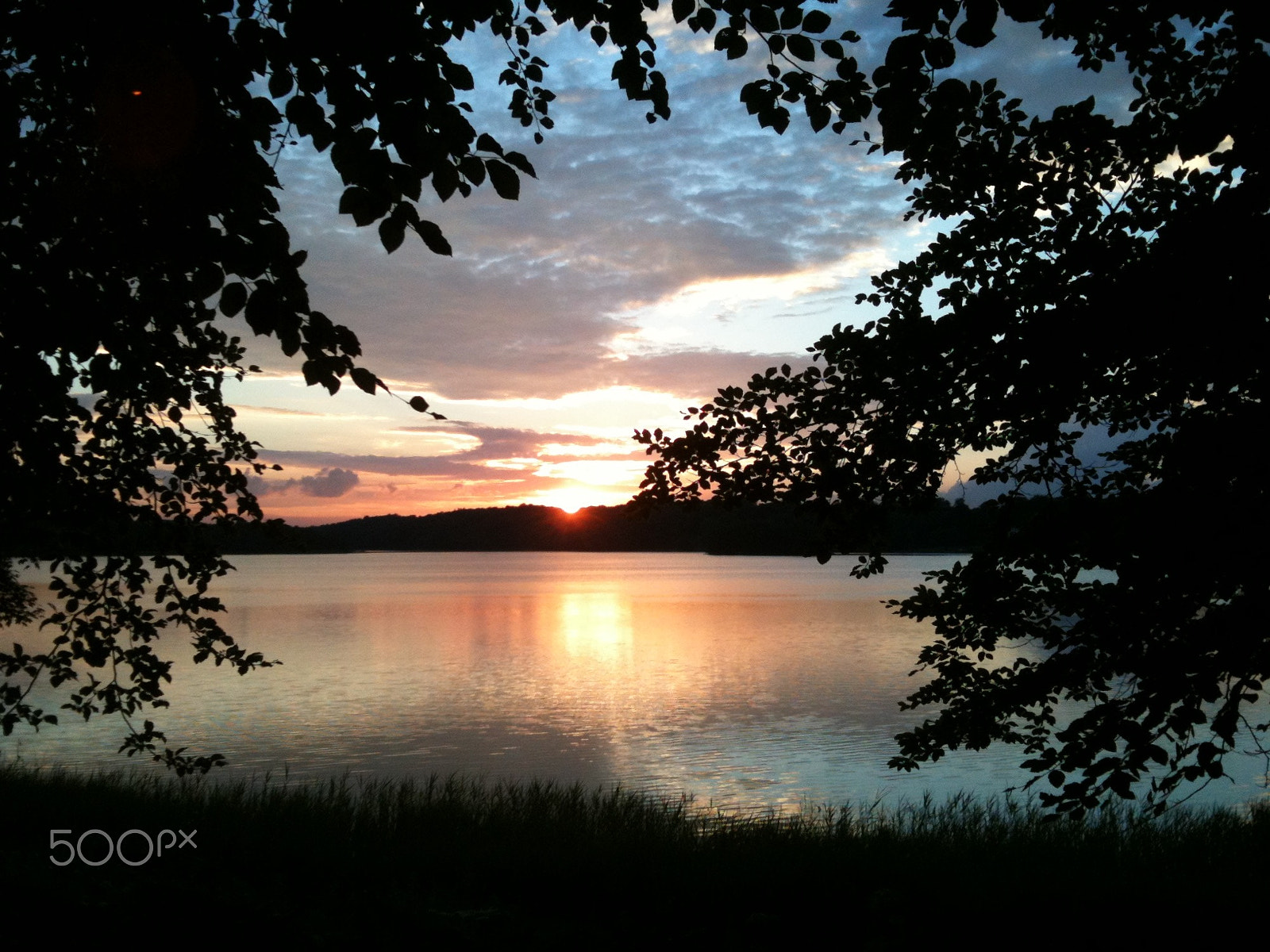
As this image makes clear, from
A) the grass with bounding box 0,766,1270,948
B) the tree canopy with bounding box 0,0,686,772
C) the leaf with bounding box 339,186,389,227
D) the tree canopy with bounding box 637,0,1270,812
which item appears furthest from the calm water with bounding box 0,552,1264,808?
the leaf with bounding box 339,186,389,227

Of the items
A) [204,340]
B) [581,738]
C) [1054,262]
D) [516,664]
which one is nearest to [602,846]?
[204,340]

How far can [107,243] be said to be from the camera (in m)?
4.83

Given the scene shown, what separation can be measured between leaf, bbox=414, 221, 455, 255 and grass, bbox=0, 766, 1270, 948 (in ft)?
15.6

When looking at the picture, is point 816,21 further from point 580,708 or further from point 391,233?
point 580,708

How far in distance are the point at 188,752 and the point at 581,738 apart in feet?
26.9

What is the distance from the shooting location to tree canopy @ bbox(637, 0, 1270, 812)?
4.95 m

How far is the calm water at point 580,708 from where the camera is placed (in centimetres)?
1825

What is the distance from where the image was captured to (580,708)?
85.2 ft

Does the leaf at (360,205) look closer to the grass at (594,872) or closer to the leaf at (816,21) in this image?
the leaf at (816,21)

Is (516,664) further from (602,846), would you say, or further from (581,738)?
(602,846)

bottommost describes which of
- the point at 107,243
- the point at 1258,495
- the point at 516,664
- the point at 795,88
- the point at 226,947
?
the point at 516,664

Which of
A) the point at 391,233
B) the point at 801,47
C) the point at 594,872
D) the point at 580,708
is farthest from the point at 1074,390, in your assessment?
the point at 580,708

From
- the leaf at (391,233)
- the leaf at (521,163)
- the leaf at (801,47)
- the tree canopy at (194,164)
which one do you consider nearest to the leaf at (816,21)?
the leaf at (801,47)

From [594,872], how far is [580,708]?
16.9m
